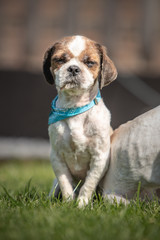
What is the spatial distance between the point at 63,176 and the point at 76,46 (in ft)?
4.74

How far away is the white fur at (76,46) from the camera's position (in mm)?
4023

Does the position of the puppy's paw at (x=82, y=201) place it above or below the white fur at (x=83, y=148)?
below

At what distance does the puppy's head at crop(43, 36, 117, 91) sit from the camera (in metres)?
3.90

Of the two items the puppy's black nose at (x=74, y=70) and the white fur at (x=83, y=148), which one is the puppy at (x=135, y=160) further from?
the puppy's black nose at (x=74, y=70)

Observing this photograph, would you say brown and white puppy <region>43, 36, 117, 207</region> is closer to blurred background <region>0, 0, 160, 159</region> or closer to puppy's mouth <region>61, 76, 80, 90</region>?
puppy's mouth <region>61, 76, 80, 90</region>

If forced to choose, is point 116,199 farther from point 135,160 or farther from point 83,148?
point 83,148

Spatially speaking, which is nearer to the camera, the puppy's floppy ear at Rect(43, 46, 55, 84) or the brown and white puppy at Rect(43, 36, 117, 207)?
the brown and white puppy at Rect(43, 36, 117, 207)

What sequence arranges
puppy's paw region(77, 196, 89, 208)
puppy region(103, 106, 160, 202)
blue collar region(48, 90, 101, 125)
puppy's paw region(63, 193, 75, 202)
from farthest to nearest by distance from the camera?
blue collar region(48, 90, 101, 125) < puppy's paw region(63, 193, 75, 202) < puppy's paw region(77, 196, 89, 208) < puppy region(103, 106, 160, 202)

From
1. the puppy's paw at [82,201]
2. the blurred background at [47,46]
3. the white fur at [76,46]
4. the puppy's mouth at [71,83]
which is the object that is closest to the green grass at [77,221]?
the puppy's paw at [82,201]

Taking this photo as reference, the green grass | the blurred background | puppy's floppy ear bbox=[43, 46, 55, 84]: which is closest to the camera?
the green grass

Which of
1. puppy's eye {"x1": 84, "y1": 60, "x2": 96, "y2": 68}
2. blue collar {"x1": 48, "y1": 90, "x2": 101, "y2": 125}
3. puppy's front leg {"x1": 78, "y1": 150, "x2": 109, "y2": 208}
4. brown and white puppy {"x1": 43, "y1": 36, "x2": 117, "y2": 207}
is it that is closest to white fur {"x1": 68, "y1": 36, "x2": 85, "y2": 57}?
brown and white puppy {"x1": 43, "y1": 36, "x2": 117, "y2": 207}

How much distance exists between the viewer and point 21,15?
11.1 meters

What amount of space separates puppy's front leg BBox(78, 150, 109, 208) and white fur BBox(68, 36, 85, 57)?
1.13 metres

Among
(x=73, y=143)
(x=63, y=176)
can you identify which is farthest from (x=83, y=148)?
(x=63, y=176)
